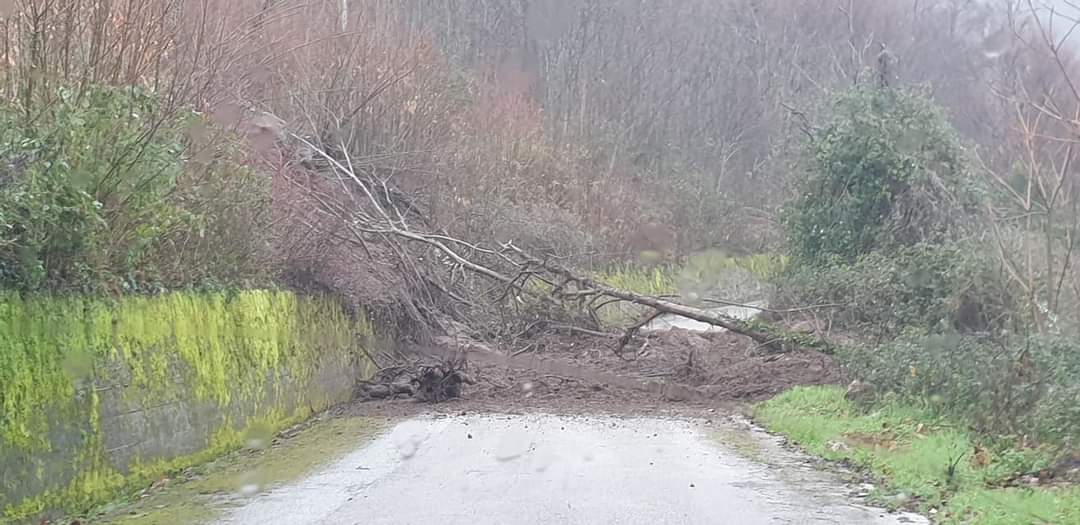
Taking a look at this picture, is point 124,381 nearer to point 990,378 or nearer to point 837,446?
point 837,446

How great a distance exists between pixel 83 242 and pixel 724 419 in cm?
1019

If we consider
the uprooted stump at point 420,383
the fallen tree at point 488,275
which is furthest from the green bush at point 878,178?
the uprooted stump at point 420,383

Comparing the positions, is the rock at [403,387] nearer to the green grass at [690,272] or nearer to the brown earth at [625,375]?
the brown earth at [625,375]

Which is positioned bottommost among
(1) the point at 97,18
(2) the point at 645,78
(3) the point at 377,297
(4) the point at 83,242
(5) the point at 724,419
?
(5) the point at 724,419

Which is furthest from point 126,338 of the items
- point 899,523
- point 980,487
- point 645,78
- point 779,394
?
point 645,78

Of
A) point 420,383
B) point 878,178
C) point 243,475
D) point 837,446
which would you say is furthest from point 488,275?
point 243,475

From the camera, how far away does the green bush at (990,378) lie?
1081 centimetres

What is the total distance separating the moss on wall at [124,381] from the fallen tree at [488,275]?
5.36 meters

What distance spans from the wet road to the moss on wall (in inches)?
52.5

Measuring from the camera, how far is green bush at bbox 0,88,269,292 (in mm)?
8773

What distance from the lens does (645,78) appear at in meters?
58.1

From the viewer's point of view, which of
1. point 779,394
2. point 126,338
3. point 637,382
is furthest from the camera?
point 637,382

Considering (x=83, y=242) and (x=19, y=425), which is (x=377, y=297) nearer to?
(x=83, y=242)

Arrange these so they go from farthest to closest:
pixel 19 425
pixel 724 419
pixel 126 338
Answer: pixel 724 419 < pixel 126 338 < pixel 19 425
